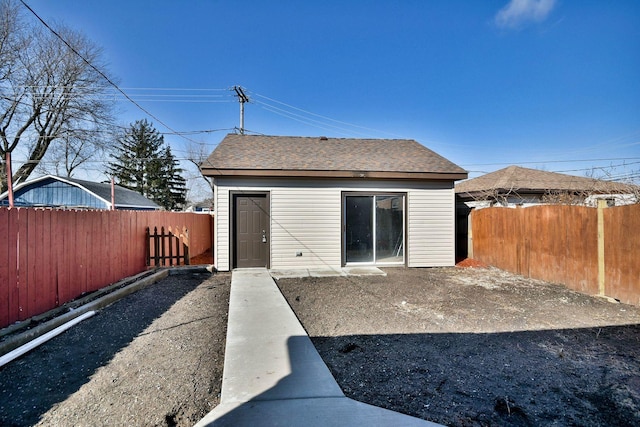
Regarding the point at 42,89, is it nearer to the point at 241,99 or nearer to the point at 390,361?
the point at 241,99

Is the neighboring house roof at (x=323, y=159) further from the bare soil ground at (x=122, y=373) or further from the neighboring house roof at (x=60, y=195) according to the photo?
the neighboring house roof at (x=60, y=195)

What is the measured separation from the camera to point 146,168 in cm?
3244

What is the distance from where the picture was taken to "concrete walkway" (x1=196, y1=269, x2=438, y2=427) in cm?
213

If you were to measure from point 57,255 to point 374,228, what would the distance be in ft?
23.5

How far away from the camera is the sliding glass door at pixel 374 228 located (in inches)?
352

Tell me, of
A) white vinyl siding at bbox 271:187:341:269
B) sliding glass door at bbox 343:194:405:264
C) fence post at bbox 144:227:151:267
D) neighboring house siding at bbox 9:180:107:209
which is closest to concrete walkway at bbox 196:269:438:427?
white vinyl siding at bbox 271:187:341:269

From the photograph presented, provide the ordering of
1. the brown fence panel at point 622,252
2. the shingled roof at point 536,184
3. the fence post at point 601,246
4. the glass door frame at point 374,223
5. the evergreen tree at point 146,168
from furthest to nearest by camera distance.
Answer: the evergreen tree at point 146,168 → the shingled roof at point 536,184 → the glass door frame at point 374,223 → the fence post at point 601,246 → the brown fence panel at point 622,252

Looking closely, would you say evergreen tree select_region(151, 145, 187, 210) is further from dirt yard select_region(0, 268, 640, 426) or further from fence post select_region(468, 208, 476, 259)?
dirt yard select_region(0, 268, 640, 426)

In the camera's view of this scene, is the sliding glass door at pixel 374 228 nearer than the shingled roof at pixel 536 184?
Yes

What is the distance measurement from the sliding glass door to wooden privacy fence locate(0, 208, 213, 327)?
5643 mm

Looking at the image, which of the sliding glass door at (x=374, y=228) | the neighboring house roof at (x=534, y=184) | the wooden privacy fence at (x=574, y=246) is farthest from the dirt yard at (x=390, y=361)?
the neighboring house roof at (x=534, y=184)

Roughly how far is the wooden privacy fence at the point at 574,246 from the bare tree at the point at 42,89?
78.0 ft

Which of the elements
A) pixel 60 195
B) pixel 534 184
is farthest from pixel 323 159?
pixel 60 195

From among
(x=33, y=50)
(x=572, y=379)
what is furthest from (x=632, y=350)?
(x=33, y=50)
